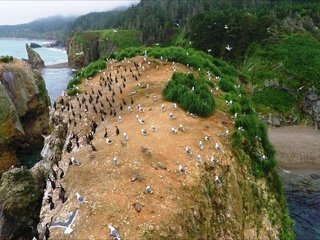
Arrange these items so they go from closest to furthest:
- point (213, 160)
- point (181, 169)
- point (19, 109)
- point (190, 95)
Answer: point (181, 169) < point (213, 160) < point (190, 95) < point (19, 109)

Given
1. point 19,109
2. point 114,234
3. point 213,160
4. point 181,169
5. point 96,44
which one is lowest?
point 96,44

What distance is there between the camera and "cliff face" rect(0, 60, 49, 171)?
54.8 meters

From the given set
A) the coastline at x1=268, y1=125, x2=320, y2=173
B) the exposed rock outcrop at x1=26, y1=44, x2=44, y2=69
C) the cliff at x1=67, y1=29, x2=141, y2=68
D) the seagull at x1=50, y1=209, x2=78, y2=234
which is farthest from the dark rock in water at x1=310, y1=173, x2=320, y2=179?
the exposed rock outcrop at x1=26, y1=44, x2=44, y2=69

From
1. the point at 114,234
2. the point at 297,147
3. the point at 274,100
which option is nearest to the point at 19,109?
the point at 297,147

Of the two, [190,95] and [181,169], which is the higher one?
[190,95]

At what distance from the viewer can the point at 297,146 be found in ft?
196

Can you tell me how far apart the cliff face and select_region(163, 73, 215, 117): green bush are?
28713mm

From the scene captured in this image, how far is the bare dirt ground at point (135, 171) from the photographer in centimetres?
1916

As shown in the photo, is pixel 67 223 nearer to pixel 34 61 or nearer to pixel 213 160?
pixel 213 160

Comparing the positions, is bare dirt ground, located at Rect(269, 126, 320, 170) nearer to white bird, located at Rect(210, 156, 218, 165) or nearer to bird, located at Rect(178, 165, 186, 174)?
white bird, located at Rect(210, 156, 218, 165)

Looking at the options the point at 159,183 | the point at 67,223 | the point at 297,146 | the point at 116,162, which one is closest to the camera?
the point at 67,223

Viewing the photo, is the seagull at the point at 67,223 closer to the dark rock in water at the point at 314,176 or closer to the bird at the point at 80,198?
the bird at the point at 80,198

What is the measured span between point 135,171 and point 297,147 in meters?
42.6

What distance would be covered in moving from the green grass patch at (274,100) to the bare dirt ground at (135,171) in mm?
42585
